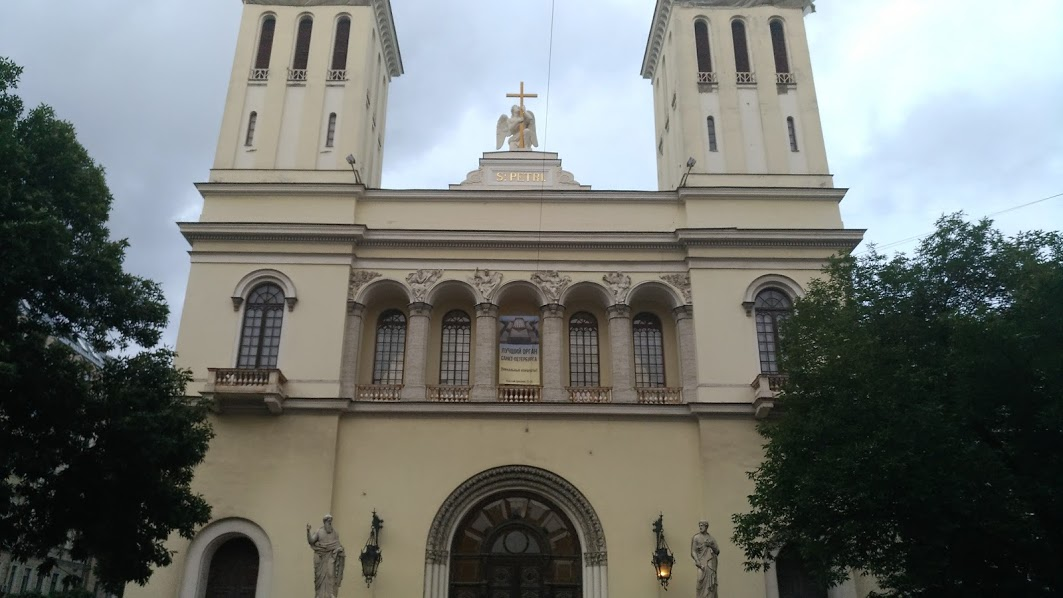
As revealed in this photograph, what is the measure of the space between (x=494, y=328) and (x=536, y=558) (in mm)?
6241

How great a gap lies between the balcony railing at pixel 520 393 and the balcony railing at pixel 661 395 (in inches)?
106

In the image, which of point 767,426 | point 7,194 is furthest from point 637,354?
point 7,194

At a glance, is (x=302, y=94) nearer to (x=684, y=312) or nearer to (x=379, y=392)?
(x=379, y=392)

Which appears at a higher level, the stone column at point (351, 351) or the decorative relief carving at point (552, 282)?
the decorative relief carving at point (552, 282)

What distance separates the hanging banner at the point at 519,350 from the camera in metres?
23.0

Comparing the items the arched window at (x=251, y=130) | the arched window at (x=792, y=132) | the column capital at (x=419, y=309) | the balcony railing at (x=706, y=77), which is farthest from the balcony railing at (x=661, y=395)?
the arched window at (x=251, y=130)

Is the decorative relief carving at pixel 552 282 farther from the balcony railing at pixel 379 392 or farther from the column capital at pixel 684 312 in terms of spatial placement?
the balcony railing at pixel 379 392

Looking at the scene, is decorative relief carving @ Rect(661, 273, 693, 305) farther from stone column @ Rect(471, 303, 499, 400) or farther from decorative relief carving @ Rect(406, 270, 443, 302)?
decorative relief carving @ Rect(406, 270, 443, 302)

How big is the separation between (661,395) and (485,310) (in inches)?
212

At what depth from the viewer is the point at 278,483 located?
21.0 metres

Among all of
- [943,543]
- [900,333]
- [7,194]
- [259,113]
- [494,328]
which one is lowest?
[943,543]

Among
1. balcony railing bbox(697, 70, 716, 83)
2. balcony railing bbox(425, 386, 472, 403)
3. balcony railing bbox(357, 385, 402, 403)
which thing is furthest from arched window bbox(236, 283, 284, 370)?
balcony railing bbox(697, 70, 716, 83)

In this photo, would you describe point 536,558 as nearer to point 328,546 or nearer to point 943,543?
point 328,546

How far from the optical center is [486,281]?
2359 cm
